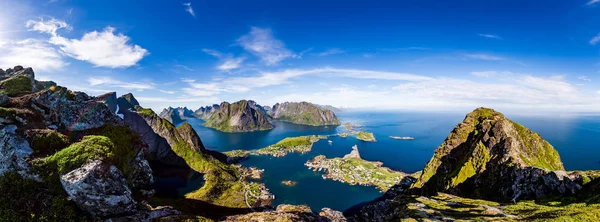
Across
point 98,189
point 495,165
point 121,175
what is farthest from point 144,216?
point 495,165

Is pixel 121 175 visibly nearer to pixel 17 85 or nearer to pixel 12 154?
pixel 12 154

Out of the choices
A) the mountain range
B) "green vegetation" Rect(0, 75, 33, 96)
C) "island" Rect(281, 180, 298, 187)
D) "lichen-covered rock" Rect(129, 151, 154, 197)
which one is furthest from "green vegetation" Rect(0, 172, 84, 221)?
"island" Rect(281, 180, 298, 187)

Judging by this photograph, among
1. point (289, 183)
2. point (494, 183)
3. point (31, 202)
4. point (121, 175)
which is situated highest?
point (121, 175)

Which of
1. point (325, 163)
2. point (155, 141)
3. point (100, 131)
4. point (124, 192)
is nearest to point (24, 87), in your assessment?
point (100, 131)

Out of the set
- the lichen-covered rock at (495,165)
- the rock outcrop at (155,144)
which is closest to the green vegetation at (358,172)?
the lichen-covered rock at (495,165)

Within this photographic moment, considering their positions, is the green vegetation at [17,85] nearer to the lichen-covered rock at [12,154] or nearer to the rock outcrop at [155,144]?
the lichen-covered rock at [12,154]

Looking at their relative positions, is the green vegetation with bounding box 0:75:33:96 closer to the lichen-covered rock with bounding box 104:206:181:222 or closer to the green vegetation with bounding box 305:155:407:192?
the lichen-covered rock with bounding box 104:206:181:222

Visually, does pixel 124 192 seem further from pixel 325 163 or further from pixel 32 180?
pixel 325 163
